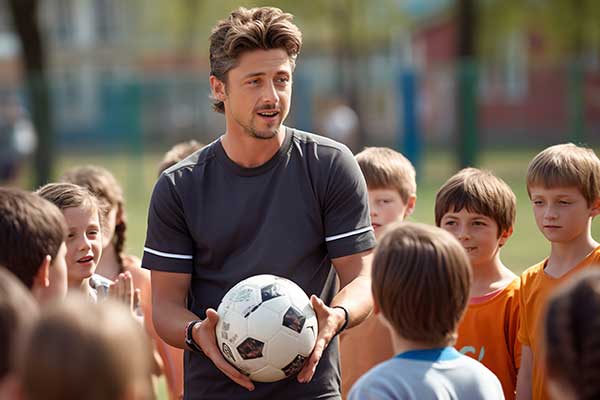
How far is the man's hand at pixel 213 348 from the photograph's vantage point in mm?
4328

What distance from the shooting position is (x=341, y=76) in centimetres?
4362

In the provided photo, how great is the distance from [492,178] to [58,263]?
2678mm

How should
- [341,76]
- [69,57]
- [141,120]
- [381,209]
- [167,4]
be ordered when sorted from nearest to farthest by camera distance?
[381,209]
[141,120]
[341,76]
[167,4]
[69,57]

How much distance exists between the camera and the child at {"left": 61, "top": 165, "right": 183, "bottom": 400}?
620cm

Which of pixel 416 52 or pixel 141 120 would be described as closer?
pixel 141 120

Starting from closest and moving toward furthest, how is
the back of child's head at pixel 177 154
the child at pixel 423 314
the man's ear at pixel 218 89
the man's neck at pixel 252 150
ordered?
the child at pixel 423 314, the man's neck at pixel 252 150, the man's ear at pixel 218 89, the back of child's head at pixel 177 154

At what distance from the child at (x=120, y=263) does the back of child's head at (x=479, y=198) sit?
1.94 m

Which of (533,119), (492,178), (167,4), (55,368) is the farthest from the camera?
(167,4)

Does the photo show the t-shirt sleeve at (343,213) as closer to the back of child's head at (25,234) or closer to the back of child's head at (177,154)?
the back of child's head at (25,234)

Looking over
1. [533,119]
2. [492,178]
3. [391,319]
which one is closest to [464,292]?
[391,319]

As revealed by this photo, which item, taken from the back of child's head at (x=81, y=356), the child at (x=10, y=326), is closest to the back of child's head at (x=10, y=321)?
the child at (x=10, y=326)

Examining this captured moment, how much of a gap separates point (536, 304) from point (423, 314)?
149 cm

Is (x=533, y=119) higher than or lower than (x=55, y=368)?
lower

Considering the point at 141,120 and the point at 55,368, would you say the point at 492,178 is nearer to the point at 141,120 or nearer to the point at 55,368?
the point at 55,368
